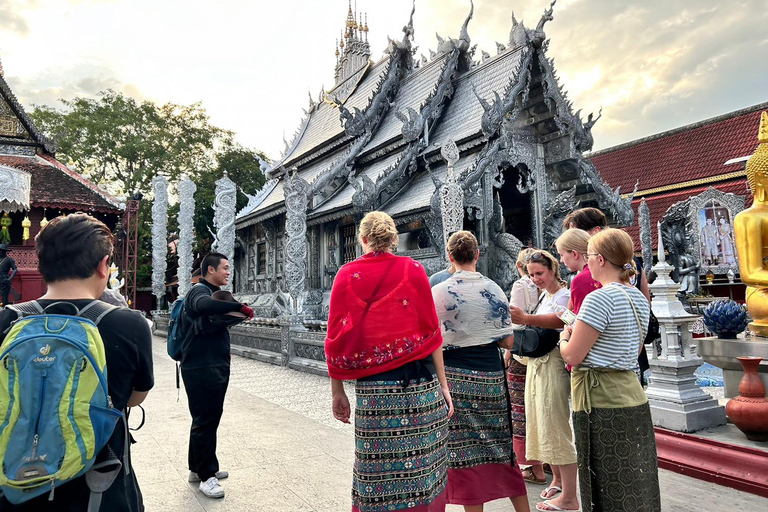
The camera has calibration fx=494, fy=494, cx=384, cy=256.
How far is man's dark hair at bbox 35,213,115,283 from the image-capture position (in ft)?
5.76

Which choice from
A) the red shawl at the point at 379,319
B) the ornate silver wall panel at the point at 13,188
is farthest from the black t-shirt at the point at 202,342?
the ornate silver wall panel at the point at 13,188

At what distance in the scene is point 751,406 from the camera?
12.0 ft

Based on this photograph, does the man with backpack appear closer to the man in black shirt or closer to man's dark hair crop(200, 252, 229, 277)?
man's dark hair crop(200, 252, 229, 277)

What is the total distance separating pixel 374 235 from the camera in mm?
2539

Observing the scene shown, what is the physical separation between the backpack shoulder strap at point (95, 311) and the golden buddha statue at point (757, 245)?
194 inches

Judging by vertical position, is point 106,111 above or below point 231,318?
above

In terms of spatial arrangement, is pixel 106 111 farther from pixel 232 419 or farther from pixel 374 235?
pixel 374 235

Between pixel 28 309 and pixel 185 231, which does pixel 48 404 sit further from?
pixel 185 231

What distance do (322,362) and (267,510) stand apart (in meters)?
5.84

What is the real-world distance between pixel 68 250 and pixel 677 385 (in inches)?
184

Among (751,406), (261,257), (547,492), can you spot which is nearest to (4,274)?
(261,257)

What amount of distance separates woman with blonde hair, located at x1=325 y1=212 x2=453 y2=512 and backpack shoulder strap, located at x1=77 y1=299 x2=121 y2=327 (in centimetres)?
101

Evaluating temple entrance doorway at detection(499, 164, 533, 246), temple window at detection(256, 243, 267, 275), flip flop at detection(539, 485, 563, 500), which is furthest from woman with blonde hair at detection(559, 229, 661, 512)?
temple window at detection(256, 243, 267, 275)

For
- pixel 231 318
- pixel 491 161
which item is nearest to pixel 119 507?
pixel 231 318
